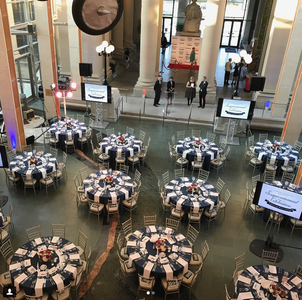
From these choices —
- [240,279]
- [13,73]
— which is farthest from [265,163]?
[13,73]

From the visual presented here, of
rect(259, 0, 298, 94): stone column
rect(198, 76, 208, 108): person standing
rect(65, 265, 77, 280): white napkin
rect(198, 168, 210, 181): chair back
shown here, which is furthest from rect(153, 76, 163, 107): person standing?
rect(65, 265, 77, 280): white napkin

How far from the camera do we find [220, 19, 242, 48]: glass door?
34219 mm

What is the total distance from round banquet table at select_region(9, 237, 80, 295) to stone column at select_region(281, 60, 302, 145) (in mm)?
10702

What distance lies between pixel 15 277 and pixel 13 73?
8.19 metres

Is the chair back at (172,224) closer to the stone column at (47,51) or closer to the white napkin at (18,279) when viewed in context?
the white napkin at (18,279)

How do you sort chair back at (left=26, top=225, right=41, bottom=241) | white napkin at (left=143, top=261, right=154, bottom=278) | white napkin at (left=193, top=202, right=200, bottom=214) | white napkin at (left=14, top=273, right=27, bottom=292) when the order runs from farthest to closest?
white napkin at (left=193, top=202, right=200, bottom=214), chair back at (left=26, top=225, right=41, bottom=241), white napkin at (left=143, top=261, right=154, bottom=278), white napkin at (left=14, top=273, right=27, bottom=292)

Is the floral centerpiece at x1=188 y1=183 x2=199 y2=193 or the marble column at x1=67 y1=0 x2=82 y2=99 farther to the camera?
the marble column at x1=67 y1=0 x2=82 y2=99

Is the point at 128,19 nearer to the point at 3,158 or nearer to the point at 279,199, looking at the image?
the point at 3,158

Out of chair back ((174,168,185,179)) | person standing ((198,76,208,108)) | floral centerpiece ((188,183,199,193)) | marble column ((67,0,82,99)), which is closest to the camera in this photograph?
floral centerpiece ((188,183,199,193))

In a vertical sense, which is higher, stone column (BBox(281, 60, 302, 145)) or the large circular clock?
the large circular clock

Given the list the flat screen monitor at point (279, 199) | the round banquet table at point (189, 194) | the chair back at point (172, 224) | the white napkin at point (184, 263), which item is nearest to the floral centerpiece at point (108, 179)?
the round banquet table at point (189, 194)

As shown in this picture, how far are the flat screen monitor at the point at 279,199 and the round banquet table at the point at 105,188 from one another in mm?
4089

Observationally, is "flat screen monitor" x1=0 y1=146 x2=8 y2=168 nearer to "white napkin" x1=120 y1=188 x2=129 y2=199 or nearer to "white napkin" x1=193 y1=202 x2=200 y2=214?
"white napkin" x1=120 y1=188 x2=129 y2=199

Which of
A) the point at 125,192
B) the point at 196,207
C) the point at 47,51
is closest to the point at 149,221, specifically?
the point at 125,192
